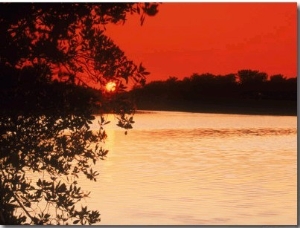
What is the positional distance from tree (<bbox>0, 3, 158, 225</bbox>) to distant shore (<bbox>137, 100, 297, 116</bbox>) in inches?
33.7

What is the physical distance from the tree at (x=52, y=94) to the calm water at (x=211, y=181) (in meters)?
0.35

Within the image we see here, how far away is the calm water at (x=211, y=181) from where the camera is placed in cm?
830

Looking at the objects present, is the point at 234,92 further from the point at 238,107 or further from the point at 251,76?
the point at 238,107

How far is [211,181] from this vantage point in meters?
11.1

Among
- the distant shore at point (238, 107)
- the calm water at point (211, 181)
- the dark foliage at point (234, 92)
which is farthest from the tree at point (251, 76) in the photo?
the calm water at point (211, 181)

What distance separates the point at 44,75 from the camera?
21.1ft

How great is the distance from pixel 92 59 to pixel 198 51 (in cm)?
197

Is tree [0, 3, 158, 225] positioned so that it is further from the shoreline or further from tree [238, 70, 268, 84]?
tree [238, 70, 268, 84]

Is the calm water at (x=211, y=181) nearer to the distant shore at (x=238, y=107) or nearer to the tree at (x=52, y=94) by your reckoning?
the distant shore at (x=238, y=107)

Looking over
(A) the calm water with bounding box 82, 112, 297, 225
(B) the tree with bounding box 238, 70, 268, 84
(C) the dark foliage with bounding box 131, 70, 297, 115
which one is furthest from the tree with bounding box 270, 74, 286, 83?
(A) the calm water with bounding box 82, 112, 297, 225

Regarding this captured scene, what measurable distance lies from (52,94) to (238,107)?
3.48m

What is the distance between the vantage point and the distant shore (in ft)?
25.6

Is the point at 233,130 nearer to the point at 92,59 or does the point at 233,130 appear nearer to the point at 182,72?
the point at 182,72

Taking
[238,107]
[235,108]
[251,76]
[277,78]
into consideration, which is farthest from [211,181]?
[277,78]
